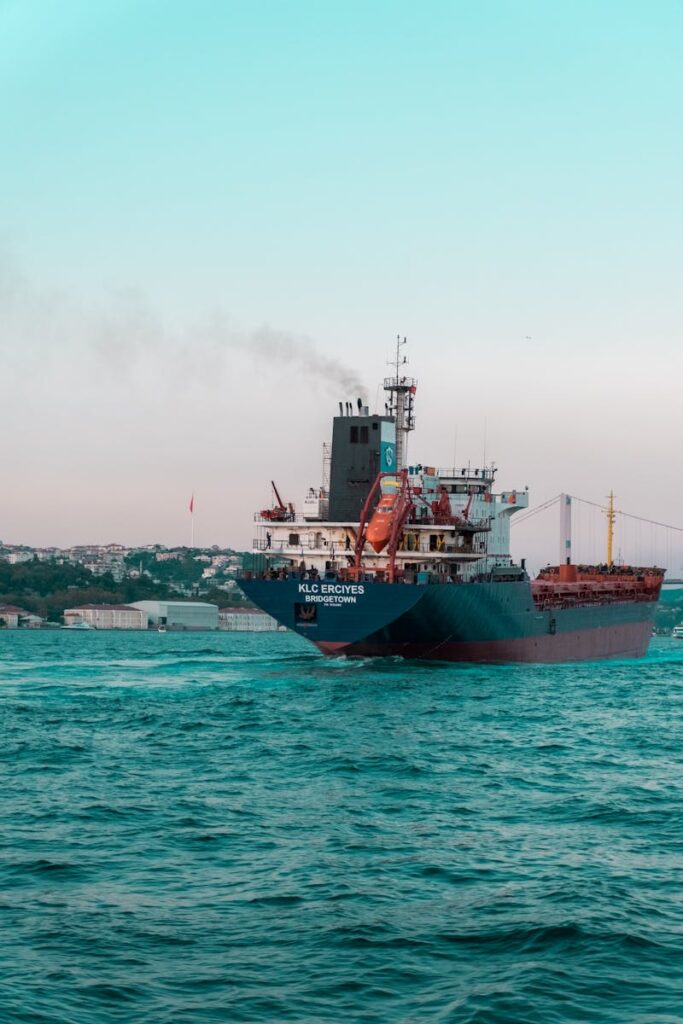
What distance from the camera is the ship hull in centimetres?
5091

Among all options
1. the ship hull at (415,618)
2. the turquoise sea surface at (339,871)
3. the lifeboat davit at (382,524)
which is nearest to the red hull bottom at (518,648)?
the ship hull at (415,618)

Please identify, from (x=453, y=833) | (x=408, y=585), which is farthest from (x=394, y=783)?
Answer: (x=408, y=585)

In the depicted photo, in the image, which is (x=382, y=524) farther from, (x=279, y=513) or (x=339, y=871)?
(x=339, y=871)

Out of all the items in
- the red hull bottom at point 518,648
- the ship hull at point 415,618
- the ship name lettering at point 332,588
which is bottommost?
the red hull bottom at point 518,648

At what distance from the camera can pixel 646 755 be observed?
2853 cm

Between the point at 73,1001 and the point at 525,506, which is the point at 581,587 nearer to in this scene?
the point at 525,506

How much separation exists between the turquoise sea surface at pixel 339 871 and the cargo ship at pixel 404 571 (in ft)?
57.2

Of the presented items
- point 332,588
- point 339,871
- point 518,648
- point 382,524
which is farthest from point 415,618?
point 339,871

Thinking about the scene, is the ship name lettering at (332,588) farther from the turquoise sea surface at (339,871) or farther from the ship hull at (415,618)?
the turquoise sea surface at (339,871)

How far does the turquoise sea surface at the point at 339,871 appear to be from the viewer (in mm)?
12367

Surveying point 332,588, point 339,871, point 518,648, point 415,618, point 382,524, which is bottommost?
point 339,871

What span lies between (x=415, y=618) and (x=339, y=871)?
3493cm

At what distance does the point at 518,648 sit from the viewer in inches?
2339

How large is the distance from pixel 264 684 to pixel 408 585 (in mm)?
8173
